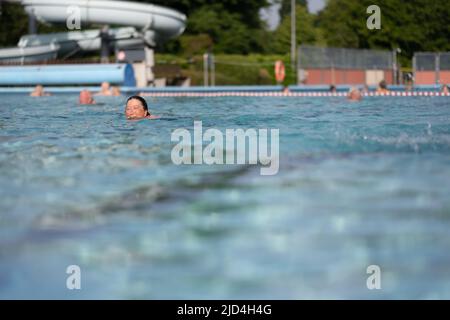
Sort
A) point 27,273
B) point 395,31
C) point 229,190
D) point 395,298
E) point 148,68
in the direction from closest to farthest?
point 395,298 → point 27,273 → point 229,190 → point 148,68 → point 395,31

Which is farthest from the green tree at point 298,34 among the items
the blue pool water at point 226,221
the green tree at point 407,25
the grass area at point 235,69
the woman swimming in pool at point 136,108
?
the blue pool water at point 226,221

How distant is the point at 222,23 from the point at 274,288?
44.9 metres

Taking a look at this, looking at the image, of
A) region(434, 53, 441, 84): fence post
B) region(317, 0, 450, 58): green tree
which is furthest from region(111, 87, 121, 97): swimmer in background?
region(317, 0, 450, 58): green tree

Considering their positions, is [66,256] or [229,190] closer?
[66,256]

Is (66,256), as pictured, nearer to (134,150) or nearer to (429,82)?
(134,150)

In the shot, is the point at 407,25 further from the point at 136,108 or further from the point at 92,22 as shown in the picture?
the point at 136,108

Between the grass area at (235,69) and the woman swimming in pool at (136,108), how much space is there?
70.0 feet

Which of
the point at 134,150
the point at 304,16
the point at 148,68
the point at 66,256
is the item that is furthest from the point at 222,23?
the point at 66,256

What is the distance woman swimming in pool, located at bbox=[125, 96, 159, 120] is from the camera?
37.2ft

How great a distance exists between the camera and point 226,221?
4.53m

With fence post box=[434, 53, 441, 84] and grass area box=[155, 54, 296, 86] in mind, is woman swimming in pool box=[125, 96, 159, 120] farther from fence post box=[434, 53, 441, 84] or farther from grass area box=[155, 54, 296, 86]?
grass area box=[155, 54, 296, 86]

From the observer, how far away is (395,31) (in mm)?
44188

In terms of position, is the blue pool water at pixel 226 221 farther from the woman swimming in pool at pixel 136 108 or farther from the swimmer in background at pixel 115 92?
the swimmer in background at pixel 115 92

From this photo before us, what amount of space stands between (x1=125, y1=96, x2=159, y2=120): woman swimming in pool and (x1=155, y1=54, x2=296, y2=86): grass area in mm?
21342
